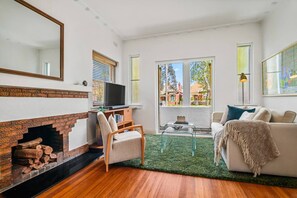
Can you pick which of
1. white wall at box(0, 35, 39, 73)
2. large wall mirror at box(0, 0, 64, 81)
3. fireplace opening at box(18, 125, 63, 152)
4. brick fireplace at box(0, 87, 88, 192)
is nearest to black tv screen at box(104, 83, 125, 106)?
brick fireplace at box(0, 87, 88, 192)

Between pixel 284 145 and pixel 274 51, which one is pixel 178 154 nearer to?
pixel 284 145

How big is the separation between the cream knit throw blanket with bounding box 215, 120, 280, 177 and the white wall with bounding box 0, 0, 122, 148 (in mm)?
2594

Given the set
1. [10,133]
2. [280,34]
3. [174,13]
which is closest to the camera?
[10,133]

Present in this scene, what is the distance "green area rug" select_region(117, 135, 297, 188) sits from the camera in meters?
1.96

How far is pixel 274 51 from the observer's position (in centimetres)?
328

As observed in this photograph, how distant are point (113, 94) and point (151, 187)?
95.3 inches

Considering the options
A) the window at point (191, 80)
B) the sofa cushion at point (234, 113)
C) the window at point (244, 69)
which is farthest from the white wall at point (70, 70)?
the window at point (244, 69)

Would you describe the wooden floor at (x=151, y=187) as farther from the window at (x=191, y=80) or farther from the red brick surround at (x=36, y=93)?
the window at (x=191, y=80)

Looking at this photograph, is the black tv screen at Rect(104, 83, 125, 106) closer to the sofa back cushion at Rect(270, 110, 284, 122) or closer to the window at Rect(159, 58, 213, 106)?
the window at Rect(159, 58, 213, 106)

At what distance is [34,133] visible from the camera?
246 centimetres

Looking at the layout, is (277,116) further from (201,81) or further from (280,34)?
(201,81)

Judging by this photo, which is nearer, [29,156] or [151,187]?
[151,187]

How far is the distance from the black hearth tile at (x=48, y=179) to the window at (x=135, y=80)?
2.47 metres

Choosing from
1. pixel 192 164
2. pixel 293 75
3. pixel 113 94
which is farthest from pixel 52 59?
pixel 293 75
